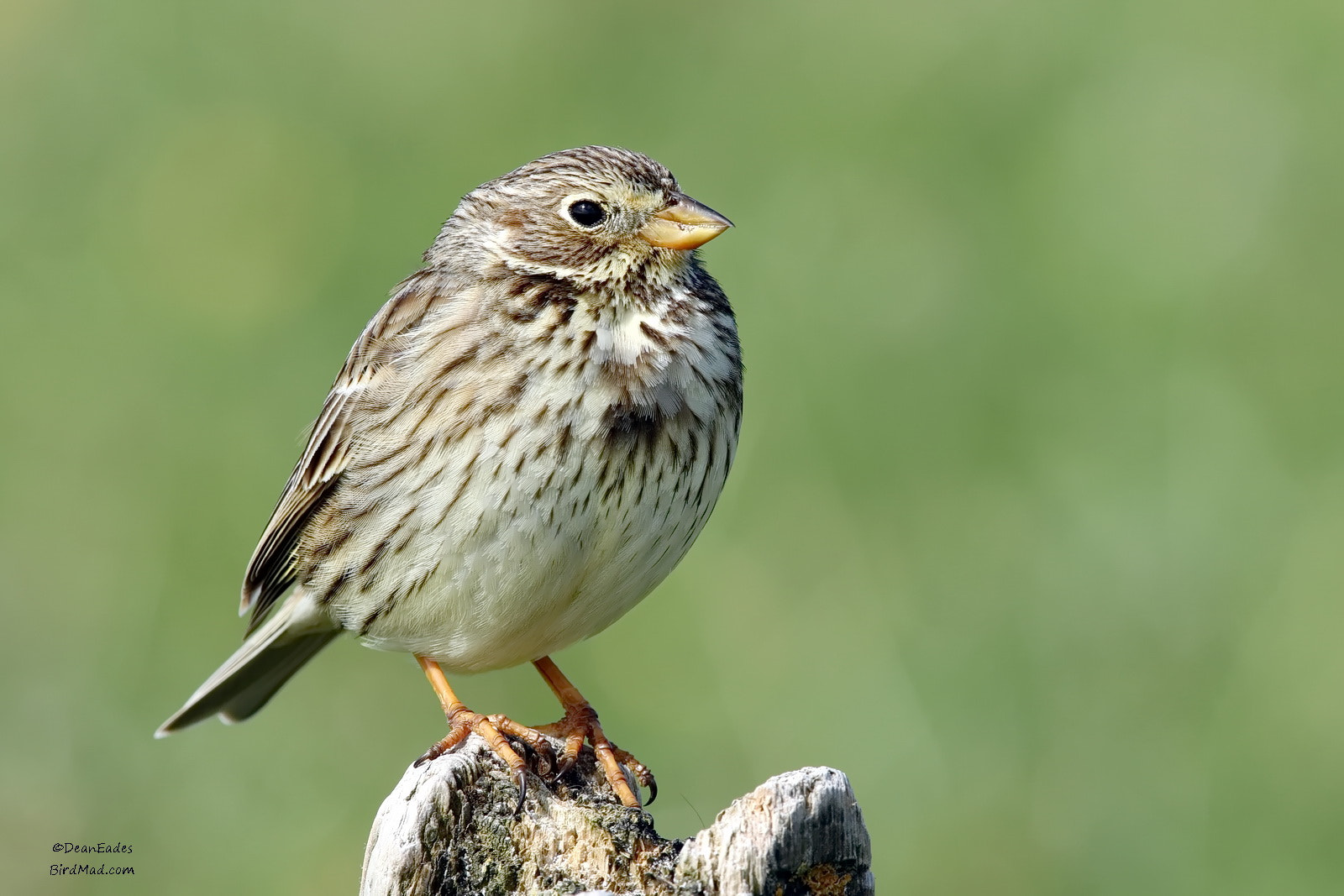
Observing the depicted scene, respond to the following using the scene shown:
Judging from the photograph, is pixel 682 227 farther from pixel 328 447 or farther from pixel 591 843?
pixel 591 843

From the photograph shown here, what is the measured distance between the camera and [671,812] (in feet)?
22.6

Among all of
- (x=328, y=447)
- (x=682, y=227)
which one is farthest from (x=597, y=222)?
(x=328, y=447)

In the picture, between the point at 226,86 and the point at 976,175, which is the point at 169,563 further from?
the point at 976,175

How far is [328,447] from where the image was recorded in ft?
19.2

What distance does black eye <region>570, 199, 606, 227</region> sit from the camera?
552 cm

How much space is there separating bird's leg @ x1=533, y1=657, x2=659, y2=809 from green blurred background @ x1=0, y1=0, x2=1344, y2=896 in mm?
1326

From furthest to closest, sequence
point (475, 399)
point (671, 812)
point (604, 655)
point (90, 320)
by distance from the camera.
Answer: point (90, 320) < point (604, 655) < point (671, 812) < point (475, 399)

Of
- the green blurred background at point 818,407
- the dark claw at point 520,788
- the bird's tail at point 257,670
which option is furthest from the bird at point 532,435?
the green blurred background at point 818,407

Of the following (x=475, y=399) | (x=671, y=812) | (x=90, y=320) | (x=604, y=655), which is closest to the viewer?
(x=475, y=399)

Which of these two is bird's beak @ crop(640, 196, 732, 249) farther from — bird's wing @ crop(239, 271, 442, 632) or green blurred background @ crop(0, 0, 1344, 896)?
green blurred background @ crop(0, 0, 1344, 896)

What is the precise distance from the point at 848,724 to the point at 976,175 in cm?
309

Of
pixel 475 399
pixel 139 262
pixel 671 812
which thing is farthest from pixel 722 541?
pixel 139 262

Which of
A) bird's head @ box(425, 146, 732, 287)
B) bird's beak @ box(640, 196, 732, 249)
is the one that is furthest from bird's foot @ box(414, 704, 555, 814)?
bird's beak @ box(640, 196, 732, 249)

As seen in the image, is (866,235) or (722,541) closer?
(722,541)
